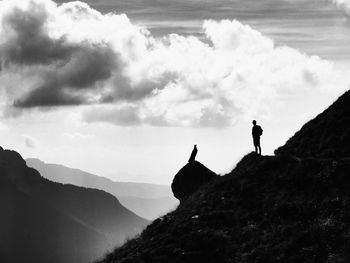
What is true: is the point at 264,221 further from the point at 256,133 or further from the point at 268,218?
the point at 256,133

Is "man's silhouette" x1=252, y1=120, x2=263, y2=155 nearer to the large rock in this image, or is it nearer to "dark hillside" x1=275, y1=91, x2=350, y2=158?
"dark hillside" x1=275, y1=91, x2=350, y2=158

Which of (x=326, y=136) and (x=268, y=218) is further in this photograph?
(x=326, y=136)

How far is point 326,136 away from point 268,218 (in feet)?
38.7

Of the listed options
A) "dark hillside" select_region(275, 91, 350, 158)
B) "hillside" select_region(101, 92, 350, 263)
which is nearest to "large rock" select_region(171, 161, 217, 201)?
"dark hillside" select_region(275, 91, 350, 158)

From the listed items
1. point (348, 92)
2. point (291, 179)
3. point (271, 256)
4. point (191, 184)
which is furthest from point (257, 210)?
point (191, 184)

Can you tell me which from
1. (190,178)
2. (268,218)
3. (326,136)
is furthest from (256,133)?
(190,178)

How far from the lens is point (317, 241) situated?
2294cm

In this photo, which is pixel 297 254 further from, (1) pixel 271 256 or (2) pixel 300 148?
(2) pixel 300 148

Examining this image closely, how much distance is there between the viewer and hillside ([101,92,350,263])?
23.5 meters

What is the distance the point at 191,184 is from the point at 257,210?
22962mm

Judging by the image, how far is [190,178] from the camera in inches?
2060

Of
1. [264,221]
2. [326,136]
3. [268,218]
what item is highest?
[326,136]

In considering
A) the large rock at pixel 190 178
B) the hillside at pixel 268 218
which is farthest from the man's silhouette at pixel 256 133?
the large rock at pixel 190 178

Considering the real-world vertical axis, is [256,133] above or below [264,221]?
above
